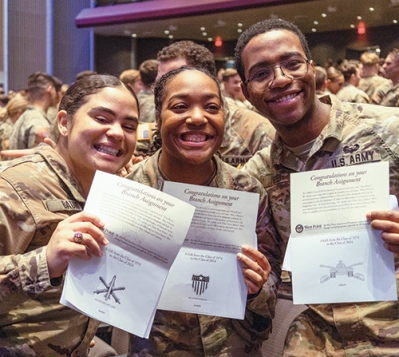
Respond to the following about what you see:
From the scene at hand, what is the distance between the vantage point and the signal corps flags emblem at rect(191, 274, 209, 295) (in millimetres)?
1611

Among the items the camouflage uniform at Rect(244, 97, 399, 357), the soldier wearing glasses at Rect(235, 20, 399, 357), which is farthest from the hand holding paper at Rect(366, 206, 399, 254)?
the soldier wearing glasses at Rect(235, 20, 399, 357)

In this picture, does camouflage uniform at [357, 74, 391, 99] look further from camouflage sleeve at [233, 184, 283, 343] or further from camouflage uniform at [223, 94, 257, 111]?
camouflage sleeve at [233, 184, 283, 343]

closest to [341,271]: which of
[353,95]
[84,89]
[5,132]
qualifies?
[84,89]

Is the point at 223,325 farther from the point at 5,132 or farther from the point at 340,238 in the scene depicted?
the point at 5,132

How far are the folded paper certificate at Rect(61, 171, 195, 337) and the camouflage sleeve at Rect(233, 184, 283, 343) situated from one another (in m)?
0.41

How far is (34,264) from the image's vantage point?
154 centimetres

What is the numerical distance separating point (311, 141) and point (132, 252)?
814 mm

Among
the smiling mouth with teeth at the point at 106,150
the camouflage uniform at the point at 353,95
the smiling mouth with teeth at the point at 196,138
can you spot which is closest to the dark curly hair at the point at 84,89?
the smiling mouth with teeth at the point at 106,150

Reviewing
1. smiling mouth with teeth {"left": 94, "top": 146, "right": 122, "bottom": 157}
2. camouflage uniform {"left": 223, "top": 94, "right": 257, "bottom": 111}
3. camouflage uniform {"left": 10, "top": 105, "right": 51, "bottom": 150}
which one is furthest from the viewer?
camouflage uniform {"left": 10, "top": 105, "right": 51, "bottom": 150}

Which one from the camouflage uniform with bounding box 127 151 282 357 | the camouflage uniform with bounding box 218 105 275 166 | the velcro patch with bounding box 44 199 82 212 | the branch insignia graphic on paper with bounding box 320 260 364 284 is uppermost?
the camouflage uniform with bounding box 218 105 275 166

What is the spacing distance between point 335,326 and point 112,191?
87 cm

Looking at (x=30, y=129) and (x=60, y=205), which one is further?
(x=30, y=129)

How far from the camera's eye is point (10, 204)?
5.37 ft

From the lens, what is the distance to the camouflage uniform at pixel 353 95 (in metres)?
6.19
